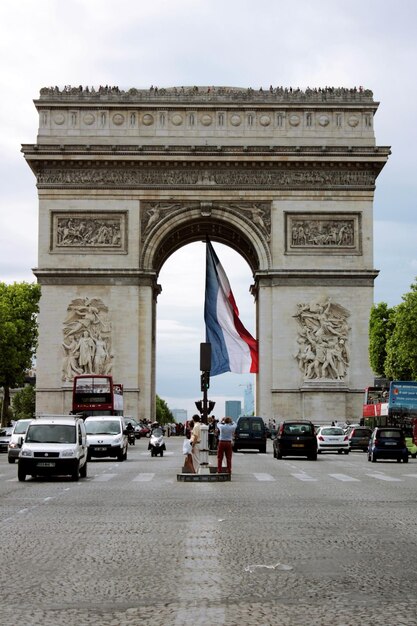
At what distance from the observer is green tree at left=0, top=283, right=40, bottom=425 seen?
6888 cm

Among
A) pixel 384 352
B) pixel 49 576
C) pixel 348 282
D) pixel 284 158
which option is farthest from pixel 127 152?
pixel 49 576

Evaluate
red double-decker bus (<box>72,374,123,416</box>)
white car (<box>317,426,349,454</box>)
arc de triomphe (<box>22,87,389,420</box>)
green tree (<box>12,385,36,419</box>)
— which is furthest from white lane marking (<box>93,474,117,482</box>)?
green tree (<box>12,385,36,419</box>)

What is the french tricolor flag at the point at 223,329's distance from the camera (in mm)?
73625

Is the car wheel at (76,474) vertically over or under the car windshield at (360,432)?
under

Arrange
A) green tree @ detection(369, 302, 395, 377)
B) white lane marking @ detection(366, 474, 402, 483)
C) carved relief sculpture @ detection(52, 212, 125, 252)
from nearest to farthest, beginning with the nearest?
1. white lane marking @ detection(366, 474, 402, 483)
2. carved relief sculpture @ detection(52, 212, 125, 252)
3. green tree @ detection(369, 302, 395, 377)

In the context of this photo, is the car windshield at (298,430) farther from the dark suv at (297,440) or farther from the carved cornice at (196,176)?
the carved cornice at (196,176)

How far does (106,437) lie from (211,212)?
29.4 metres

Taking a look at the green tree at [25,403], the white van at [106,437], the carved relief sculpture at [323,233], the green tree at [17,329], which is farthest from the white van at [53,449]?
the green tree at [25,403]

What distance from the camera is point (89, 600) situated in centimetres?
1018

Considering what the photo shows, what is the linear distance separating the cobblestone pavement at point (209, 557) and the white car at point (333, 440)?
30.9 meters

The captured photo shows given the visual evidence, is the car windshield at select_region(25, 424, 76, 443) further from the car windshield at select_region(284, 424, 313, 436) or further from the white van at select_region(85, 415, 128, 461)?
the car windshield at select_region(284, 424, 313, 436)

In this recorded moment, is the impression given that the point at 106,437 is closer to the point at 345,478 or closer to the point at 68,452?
the point at 68,452

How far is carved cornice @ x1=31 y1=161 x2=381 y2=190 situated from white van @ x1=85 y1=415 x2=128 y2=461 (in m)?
29.2

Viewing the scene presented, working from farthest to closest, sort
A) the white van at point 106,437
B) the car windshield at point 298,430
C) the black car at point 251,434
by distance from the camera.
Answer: the black car at point 251,434, the car windshield at point 298,430, the white van at point 106,437
